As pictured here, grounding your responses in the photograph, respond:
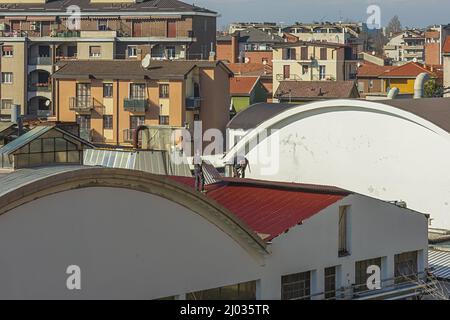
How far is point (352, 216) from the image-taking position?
15.9m

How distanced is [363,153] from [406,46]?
85.5 meters

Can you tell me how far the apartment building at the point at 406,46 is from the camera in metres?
105

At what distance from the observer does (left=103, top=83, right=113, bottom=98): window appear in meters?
45.5

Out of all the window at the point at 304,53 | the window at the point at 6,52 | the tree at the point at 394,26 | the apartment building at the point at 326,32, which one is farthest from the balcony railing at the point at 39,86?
the tree at the point at 394,26

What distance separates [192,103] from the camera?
45.6 m

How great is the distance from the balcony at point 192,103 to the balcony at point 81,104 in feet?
13.3

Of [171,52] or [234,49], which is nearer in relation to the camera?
[171,52]

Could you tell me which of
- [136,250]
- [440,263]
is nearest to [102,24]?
[440,263]

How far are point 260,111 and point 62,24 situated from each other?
3003 cm

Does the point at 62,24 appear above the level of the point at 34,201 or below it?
above

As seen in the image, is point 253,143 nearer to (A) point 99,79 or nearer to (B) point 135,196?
(B) point 135,196

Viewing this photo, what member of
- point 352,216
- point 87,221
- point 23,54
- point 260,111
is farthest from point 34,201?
point 23,54

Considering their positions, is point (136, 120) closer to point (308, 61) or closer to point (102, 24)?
point (102, 24)

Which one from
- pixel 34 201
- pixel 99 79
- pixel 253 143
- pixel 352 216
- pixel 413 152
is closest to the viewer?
pixel 34 201
